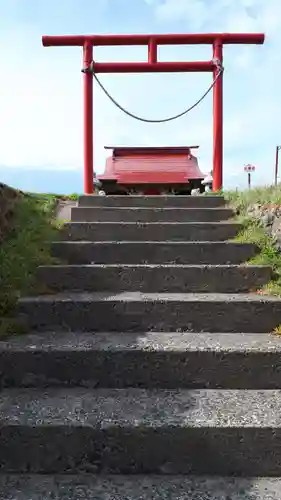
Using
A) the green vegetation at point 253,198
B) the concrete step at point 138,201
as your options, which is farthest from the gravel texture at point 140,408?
Result: the concrete step at point 138,201

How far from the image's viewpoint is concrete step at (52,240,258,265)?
3867mm

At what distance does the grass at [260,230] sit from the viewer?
→ 11.7 ft

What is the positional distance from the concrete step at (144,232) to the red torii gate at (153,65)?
2.71m

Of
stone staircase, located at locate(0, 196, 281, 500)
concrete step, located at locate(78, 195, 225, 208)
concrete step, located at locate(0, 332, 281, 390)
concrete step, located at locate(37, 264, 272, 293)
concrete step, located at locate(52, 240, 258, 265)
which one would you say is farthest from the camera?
concrete step, located at locate(78, 195, 225, 208)

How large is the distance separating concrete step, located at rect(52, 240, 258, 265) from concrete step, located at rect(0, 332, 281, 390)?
52.2 inches

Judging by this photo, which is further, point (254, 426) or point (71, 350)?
point (71, 350)

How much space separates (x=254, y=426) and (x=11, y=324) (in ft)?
4.97

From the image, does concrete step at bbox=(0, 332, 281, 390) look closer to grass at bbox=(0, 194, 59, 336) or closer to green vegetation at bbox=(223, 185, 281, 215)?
grass at bbox=(0, 194, 59, 336)

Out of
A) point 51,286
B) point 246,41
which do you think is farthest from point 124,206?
point 246,41

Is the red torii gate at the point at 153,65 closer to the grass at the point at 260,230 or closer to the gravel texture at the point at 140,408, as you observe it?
the grass at the point at 260,230

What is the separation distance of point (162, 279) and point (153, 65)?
471 centimetres

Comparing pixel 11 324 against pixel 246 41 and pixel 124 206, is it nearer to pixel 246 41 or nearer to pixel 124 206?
pixel 124 206

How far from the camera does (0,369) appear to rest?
2.55 m

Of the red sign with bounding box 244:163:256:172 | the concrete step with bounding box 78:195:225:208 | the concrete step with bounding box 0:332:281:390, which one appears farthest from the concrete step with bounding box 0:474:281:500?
the red sign with bounding box 244:163:256:172
